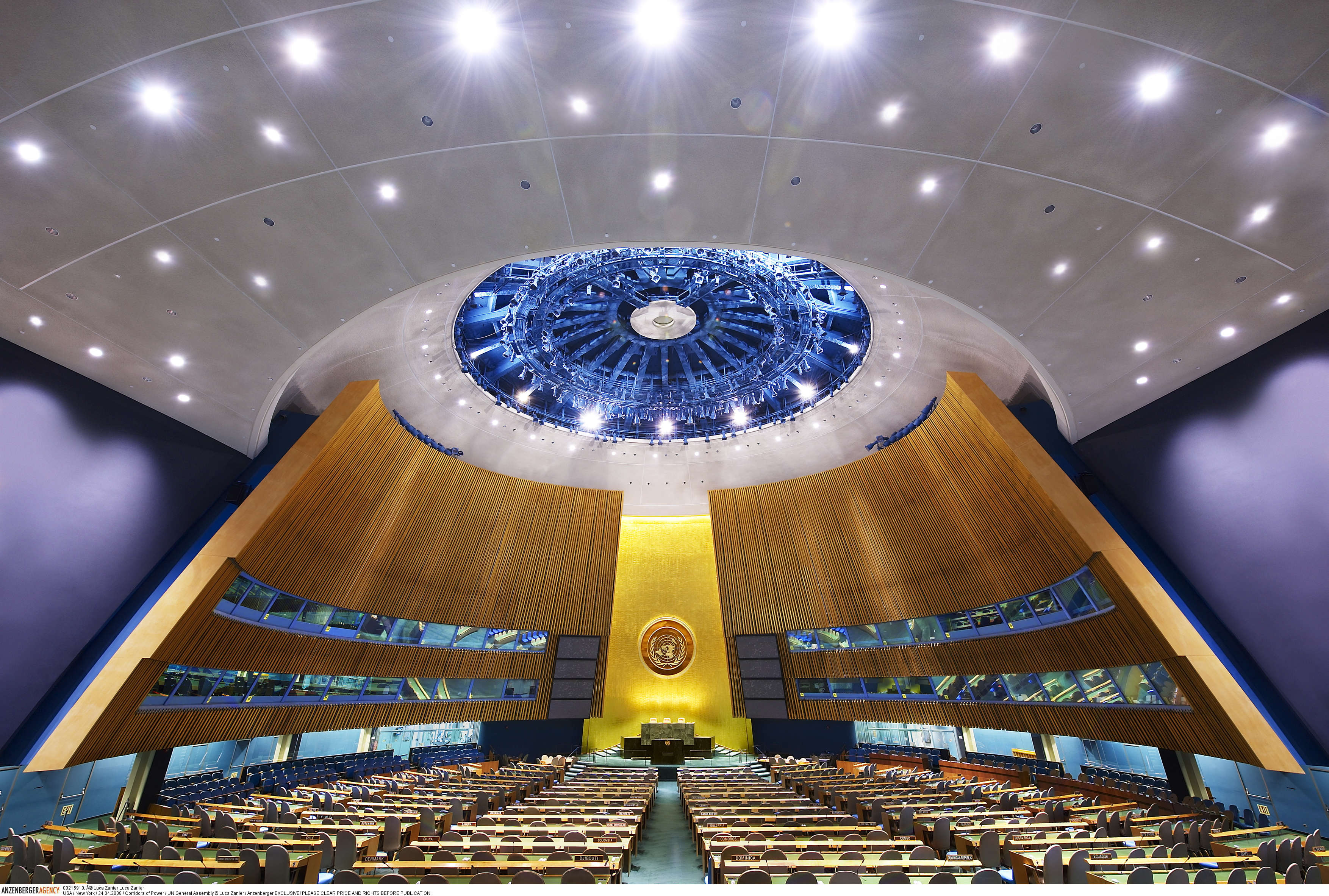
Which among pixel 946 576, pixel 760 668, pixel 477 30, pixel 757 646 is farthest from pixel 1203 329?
pixel 760 668

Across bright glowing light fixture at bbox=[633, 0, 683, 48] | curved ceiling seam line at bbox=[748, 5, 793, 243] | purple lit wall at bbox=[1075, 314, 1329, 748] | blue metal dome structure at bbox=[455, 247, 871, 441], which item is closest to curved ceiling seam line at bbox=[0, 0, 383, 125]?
bright glowing light fixture at bbox=[633, 0, 683, 48]

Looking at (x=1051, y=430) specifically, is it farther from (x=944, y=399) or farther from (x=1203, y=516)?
(x=1203, y=516)

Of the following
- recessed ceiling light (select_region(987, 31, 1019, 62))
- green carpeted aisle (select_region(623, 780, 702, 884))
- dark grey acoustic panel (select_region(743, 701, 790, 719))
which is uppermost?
recessed ceiling light (select_region(987, 31, 1019, 62))

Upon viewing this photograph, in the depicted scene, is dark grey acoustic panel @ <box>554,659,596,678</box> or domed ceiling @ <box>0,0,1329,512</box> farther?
dark grey acoustic panel @ <box>554,659,596,678</box>

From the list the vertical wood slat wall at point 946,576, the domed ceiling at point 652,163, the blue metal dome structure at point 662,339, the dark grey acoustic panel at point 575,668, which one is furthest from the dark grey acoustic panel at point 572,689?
the domed ceiling at point 652,163

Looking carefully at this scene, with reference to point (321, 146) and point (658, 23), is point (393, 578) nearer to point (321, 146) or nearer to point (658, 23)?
point (321, 146)

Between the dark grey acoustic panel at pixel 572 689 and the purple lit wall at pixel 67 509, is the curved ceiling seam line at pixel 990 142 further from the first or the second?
the dark grey acoustic panel at pixel 572 689

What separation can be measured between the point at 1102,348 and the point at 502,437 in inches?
665

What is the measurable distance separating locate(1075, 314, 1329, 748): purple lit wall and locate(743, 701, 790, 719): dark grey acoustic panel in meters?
13.2

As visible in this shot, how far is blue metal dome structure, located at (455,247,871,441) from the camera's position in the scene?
15156mm

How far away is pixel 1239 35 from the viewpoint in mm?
6062

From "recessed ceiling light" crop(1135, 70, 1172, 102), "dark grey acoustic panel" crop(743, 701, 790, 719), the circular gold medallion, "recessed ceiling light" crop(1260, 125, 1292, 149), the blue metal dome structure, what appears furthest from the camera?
the circular gold medallion

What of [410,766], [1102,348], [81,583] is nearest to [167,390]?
[81,583]

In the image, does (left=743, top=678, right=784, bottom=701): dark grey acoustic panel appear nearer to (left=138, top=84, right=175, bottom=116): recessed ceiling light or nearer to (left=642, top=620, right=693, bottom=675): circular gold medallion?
(left=642, top=620, right=693, bottom=675): circular gold medallion
